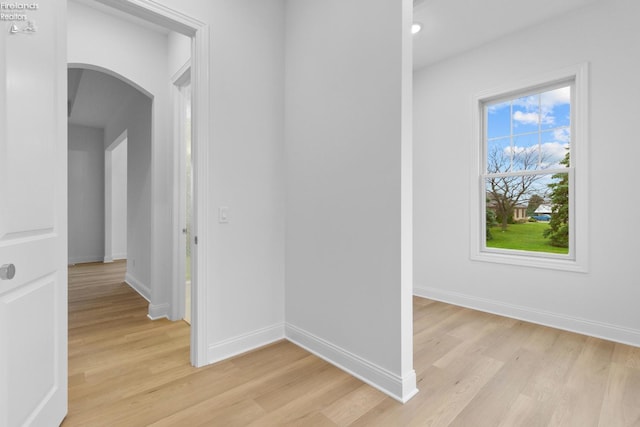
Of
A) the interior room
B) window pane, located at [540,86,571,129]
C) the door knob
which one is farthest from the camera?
window pane, located at [540,86,571,129]

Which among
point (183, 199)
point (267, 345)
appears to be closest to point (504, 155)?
point (267, 345)

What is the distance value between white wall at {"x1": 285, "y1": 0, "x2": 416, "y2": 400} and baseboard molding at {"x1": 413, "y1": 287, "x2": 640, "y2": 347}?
75.3 inches

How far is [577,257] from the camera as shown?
282 cm

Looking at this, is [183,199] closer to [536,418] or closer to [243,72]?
[243,72]

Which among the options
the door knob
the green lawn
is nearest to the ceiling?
the green lawn

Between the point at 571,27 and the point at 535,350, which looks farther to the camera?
the point at 571,27

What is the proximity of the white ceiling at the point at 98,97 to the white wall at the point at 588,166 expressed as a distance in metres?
4.00

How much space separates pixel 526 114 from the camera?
328 centimetres

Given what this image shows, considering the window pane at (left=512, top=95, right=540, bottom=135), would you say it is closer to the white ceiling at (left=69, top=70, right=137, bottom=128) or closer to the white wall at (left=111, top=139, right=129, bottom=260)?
the white ceiling at (left=69, top=70, right=137, bottom=128)

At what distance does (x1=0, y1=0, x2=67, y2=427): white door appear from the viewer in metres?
1.20

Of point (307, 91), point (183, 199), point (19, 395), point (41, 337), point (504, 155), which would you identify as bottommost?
point (19, 395)

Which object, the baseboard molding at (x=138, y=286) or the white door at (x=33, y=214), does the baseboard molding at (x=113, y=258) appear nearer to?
the baseboard molding at (x=138, y=286)

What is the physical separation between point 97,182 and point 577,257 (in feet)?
26.9

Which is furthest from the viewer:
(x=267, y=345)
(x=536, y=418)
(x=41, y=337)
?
(x=267, y=345)
